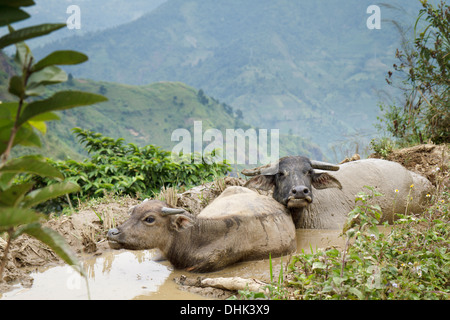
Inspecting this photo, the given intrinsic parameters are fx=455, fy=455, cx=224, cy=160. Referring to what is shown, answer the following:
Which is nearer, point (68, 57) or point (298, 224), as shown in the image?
point (68, 57)

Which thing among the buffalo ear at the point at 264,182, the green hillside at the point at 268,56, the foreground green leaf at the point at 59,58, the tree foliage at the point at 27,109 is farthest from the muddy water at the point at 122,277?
the green hillside at the point at 268,56

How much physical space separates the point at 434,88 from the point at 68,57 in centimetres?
980

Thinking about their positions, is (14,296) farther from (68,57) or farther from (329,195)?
(329,195)

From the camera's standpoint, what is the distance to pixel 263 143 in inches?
3531

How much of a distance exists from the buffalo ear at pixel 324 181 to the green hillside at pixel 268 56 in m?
109

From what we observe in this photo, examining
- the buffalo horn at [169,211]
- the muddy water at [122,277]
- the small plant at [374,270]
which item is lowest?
the muddy water at [122,277]

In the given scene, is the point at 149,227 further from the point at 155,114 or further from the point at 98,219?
the point at 155,114

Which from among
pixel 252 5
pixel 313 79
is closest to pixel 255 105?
pixel 313 79

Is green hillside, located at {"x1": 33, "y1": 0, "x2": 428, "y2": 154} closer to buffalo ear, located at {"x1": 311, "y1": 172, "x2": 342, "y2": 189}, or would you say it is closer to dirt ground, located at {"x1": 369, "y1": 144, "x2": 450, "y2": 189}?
dirt ground, located at {"x1": 369, "y1": 144, "x2": 450, "y2": 189}

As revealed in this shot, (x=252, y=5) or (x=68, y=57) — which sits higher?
(x=252, y=5)

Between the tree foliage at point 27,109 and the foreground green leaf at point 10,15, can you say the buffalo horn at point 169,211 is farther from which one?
the foreground green leaf at point 10,15

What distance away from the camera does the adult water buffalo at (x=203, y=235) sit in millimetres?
4961

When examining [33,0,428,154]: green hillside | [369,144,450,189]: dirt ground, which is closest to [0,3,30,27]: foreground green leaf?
[369,144,450,189]: dirt ground
